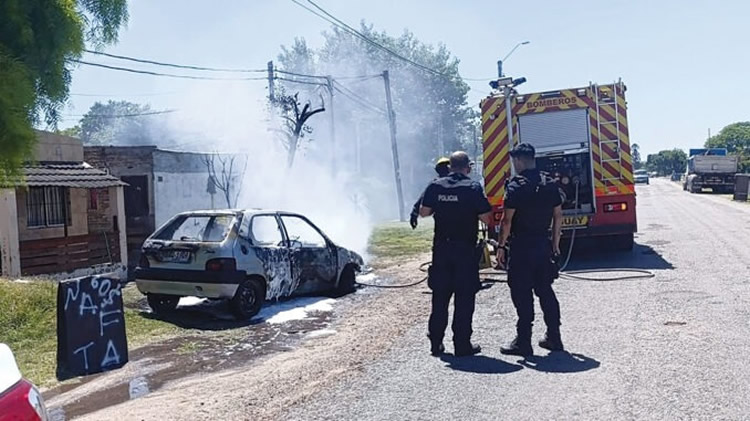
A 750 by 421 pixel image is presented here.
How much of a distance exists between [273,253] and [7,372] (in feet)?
26.0

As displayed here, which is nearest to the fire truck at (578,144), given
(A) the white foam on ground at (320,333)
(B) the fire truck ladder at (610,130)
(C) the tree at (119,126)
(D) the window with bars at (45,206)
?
(B) the fire truck ladder at (610,130)

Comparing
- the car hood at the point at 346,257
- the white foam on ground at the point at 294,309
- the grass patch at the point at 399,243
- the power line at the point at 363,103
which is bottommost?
the white foam on ground at the point at 294,309

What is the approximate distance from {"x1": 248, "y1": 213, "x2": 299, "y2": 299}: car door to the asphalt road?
2.60 metres

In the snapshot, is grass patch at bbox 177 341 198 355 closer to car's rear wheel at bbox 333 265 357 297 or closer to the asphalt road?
the asphalt road

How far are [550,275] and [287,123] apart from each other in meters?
32.0

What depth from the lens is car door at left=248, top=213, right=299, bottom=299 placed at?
10.4 metres

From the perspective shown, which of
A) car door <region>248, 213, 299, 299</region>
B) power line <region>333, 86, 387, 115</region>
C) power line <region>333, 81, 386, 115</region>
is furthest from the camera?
power line <region>333, 86, 387, 115</region>

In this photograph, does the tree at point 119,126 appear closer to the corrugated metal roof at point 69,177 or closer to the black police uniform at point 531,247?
the corrugated metal roof at point 69,177

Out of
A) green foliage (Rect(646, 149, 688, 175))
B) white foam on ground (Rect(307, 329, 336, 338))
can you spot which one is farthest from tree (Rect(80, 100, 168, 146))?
green foliage (Rect(646, 149, 688, 175))

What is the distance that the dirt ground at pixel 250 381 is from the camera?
18.8 ft

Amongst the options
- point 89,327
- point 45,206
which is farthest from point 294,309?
point 45,206

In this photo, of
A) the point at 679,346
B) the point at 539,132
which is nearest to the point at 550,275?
the point at 679,346

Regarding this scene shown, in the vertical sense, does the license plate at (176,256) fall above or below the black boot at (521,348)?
above

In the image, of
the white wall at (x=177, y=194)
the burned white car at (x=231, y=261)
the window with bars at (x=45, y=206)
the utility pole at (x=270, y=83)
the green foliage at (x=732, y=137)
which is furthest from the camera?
the green foliage at (x=732, y=137)
